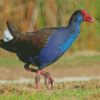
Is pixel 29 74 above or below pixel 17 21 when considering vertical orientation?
below

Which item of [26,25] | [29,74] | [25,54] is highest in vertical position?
[26,25]

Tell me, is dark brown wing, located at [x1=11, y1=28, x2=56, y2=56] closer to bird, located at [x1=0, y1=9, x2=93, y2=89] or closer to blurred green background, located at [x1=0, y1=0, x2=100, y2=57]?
bird, located at [x1=0, y1=9, x2=93, y2=89]

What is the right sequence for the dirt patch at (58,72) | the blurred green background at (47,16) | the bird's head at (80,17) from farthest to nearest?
1. the blurred green background at (47,16)
2. the dirt patch at (58,72)
3. the bird's head at (80,17)

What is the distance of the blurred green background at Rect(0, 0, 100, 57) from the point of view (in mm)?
12219

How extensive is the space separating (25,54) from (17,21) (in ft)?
21.1

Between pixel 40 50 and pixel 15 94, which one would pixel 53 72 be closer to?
pixel 40 50

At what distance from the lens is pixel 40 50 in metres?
6.04

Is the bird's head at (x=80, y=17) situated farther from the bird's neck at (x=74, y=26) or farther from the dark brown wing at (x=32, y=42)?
the dark brown wing at (x=32, y=42)

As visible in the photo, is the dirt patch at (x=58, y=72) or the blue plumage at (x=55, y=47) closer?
the blue plumage at (x=55, y=47)

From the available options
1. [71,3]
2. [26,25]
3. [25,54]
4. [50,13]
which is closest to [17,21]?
[26,25]

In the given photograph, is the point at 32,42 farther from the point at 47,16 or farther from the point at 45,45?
the point at 47,16

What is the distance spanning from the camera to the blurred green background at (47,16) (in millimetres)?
12219

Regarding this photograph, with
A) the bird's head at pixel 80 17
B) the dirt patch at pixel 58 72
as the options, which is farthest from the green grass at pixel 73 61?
the bird's head at pixel 80 17

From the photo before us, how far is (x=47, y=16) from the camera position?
12.4 meters
